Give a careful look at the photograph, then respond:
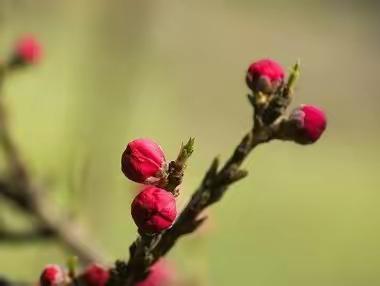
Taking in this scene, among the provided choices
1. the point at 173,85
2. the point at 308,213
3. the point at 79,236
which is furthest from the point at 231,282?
the point at 173,85

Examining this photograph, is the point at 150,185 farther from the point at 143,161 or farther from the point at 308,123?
the point at 308,123

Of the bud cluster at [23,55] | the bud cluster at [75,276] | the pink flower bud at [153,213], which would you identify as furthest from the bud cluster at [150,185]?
the bud cluster at [23,55]

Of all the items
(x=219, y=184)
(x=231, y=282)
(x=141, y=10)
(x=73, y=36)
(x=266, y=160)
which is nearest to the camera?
(x=219, y=184)

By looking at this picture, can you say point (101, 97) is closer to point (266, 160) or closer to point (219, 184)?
point (219, 184)

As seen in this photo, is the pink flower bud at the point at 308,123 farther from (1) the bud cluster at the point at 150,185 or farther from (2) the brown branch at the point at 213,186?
(1) the bud cluster at the point at 150,185

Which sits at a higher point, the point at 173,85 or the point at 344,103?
the point at 173,85

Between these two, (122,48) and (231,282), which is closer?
(122,48)
